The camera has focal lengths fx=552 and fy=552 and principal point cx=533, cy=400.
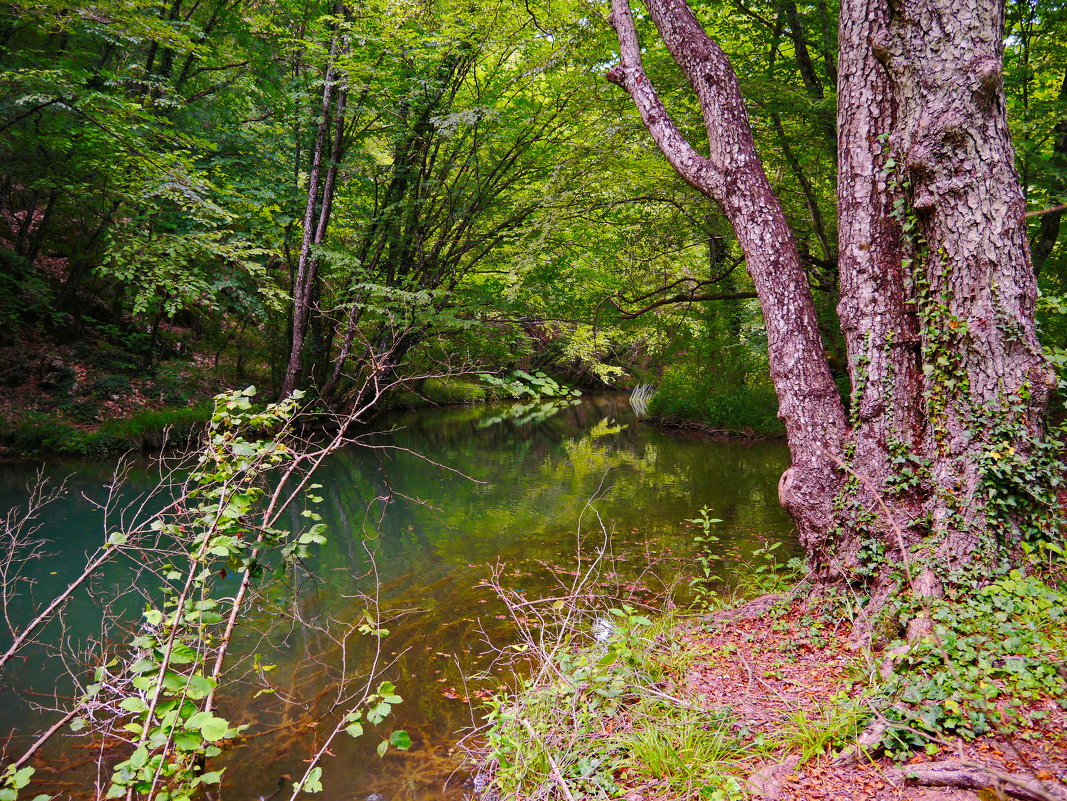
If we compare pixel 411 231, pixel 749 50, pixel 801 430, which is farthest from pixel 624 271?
pixel 801 430

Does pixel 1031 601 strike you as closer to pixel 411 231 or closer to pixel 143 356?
pixel 411 231

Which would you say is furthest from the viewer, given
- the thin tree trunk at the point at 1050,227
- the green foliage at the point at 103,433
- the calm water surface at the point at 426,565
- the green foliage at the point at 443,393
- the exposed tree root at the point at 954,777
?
the green foliage at the point at 443,393

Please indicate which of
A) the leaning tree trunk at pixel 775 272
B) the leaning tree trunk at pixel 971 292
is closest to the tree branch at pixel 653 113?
the leaning tree trunk at pixel 775 272

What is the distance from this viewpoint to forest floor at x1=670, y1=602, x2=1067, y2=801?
174 cm

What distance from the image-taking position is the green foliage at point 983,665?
77.6 inches

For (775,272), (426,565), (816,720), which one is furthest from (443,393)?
(816,720)

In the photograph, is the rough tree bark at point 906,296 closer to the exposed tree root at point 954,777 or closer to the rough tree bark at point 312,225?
the exposed tree root at point 954,777

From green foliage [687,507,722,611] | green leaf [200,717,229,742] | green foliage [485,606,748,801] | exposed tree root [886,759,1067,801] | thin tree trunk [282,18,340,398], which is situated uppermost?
thin tree trunk [282,18,340,398]

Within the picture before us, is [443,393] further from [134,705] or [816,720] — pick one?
[134,705]

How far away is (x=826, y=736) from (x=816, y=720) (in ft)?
0.54

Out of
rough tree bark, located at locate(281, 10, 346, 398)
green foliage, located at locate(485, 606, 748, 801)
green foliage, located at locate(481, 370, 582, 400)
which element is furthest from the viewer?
rough tree bark, located at locate(281, 10, 346, 398)

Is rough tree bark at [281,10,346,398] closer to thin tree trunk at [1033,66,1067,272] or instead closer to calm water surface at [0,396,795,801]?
calm water surface at [0,396,795,801]

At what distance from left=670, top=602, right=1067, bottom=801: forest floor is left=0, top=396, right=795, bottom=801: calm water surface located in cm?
108

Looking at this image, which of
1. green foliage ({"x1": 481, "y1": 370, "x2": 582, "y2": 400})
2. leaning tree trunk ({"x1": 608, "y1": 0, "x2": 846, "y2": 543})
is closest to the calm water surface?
green foliage ({"x1": 481, "y1": 370, "x2": 582, "y2": 400})
